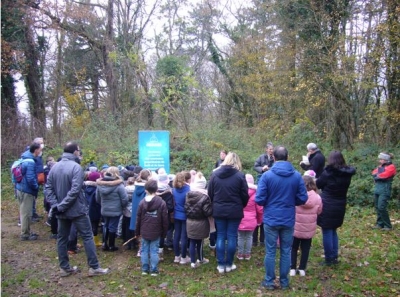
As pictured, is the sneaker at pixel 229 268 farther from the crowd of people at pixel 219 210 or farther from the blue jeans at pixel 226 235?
the blue jeans at pixel 226 235

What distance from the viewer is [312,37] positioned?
54.0ft

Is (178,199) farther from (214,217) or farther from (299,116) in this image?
(299,116)

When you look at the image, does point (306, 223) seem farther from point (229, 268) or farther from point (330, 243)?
point (229, 268)

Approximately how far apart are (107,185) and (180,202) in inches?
55.5

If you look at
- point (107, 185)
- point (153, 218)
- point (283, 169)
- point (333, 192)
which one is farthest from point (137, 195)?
point (333, 192)

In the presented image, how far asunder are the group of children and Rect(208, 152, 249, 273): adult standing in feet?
0.83

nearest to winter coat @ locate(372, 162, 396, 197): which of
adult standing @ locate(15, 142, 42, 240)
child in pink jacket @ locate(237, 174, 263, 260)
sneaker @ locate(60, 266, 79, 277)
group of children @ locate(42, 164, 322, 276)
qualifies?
group of children @ locate(42, 164, 322, 276)

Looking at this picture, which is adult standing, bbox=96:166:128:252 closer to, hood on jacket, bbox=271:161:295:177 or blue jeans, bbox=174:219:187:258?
blue jeans, bbox=174:219:187:258

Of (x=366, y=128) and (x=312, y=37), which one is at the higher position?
(x=312, y=37)

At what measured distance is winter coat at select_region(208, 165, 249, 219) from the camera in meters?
Answer: 5.66

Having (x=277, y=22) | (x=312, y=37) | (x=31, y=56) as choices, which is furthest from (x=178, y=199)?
(x=31, y=56)

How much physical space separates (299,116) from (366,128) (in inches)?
171

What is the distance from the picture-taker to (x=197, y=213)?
5.98 m

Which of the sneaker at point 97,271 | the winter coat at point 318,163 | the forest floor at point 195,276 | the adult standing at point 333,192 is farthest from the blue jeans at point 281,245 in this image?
the winter coat at point 318,163
